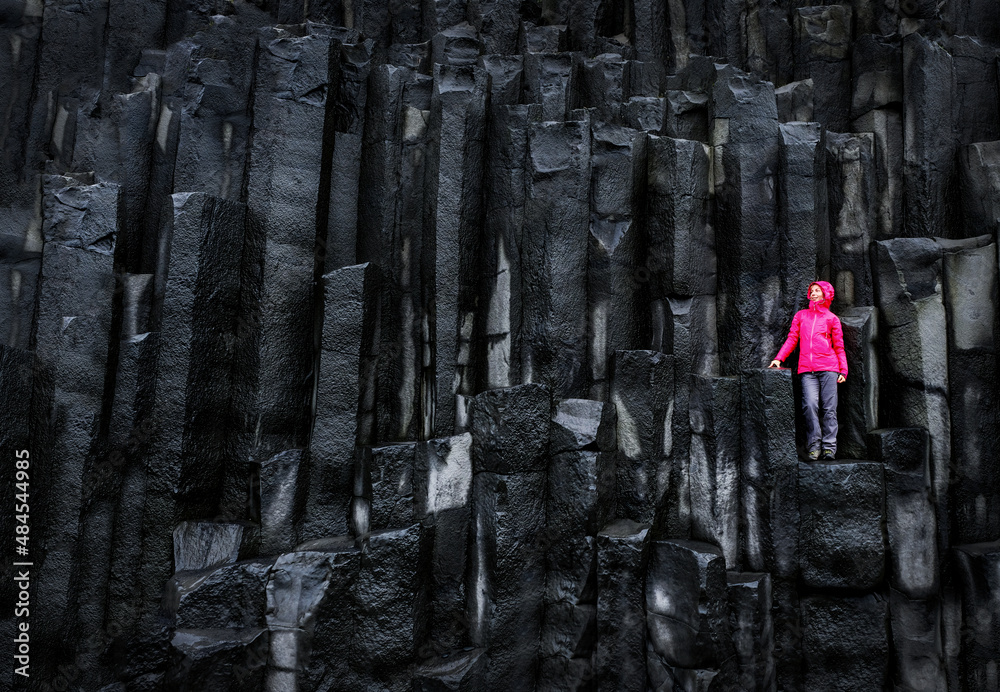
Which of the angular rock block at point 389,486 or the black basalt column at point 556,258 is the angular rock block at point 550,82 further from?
the angular rock block at point 389,486

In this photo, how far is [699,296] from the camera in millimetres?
7656

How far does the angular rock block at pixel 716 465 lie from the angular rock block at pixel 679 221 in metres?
1.33

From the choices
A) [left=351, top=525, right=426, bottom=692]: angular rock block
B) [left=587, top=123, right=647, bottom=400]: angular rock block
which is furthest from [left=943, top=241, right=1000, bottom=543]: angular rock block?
[left=351, top=525, right=426, bottom=692]: angular rock block

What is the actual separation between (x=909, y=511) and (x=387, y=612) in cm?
570

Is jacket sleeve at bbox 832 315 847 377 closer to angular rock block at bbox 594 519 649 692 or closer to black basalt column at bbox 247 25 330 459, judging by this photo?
angular rock block at bbox 594 519 649 692

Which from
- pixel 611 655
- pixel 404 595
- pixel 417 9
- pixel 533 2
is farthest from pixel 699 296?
pixel 417 9

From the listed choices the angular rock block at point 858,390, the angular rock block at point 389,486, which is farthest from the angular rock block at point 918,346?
the angular rock block at point 389,486

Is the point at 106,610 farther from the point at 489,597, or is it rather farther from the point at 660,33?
the point at 660,33

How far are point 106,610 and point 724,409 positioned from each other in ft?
23.8

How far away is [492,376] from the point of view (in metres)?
7.66

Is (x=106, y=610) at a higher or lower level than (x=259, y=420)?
lower

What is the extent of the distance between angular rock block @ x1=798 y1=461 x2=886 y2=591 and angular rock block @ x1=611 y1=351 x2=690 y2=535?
1.29 meters

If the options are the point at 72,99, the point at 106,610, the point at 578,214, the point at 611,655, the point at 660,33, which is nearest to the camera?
the point at 611,655

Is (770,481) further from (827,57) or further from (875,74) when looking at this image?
(827,57)
